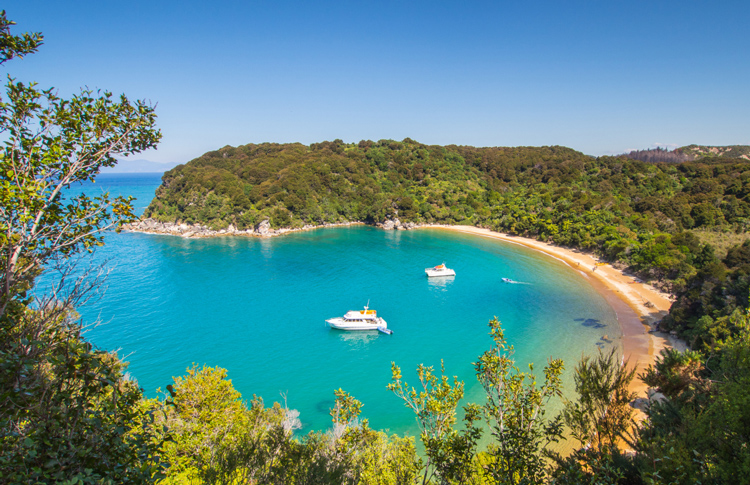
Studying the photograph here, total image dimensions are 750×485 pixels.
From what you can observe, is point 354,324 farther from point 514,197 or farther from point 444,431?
point 514,197

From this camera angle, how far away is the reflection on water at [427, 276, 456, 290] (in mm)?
50438

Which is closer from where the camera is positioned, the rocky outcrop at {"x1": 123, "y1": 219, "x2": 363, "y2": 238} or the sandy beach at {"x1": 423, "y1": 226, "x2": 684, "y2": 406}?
the sandy beach at {"x1": 423, "y1": 226, "x2": 684, "y2": 406}

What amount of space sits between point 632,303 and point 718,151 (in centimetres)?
16133

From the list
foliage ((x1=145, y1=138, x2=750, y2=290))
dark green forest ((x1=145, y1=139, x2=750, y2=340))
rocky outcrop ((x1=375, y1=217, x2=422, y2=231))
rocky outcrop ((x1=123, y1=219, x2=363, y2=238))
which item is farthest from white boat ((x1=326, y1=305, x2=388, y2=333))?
rocky outcrop ((x1=375, y1=217, x2=422, y2=231))

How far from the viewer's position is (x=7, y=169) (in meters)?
5.14

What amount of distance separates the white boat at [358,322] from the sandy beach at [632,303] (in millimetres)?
22604

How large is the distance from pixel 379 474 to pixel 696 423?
35.7ft

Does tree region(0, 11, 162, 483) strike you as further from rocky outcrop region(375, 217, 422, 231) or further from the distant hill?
the distant hill

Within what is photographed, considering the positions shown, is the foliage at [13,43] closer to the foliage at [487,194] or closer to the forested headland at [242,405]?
the forested headland at [242,405]

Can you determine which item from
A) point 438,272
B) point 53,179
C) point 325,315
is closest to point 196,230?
point 325,315

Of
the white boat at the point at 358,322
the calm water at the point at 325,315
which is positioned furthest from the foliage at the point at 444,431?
the white boat at the point at 358,322

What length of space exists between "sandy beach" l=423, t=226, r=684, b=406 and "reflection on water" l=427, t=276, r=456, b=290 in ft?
68.8

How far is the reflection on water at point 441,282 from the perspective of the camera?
50.4 meters

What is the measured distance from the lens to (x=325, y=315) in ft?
130
